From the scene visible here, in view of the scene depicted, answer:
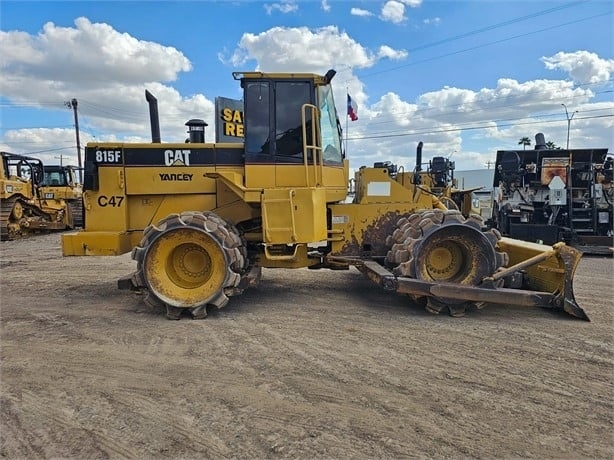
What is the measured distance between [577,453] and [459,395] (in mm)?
840

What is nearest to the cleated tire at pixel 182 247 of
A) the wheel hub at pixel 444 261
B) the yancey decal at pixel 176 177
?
the yancey decal at pixel 176 177

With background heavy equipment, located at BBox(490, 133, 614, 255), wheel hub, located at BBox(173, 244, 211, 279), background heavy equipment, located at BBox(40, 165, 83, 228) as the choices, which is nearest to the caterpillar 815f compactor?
wheel hub, located at BBox(173, 244, 211, 279)

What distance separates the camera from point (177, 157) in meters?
5.91

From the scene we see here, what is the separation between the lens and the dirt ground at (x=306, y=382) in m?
2.78

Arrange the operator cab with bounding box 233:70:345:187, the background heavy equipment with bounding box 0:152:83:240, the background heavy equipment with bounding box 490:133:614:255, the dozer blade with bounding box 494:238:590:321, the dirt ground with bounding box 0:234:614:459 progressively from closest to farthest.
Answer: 1. the dirt ground with bounding box 0:234:614:459
2. the dozer blade with bounding box 494:238:590:321
3. the operator cab with bounding box 233:70:345:187
4. the background heavy equipment with bounding box 490:133:614:255
5. the background heavy equipment with bounding box 0:152:83:240

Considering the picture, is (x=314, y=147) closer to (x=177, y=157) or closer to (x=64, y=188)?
(x=177, y=157)

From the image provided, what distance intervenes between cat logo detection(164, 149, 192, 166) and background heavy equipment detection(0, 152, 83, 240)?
11.5 m

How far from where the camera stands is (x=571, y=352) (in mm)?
4168

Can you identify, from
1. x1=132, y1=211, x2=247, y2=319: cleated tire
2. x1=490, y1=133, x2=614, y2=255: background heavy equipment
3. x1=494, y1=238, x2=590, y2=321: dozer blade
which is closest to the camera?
x1=494, y1=238, x2=590, y2=321: dozer blade

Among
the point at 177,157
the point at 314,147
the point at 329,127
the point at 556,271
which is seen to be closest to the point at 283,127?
the point at 314,147

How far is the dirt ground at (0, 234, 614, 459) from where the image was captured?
278 cm

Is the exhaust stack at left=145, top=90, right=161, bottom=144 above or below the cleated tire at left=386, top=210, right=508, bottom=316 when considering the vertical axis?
above

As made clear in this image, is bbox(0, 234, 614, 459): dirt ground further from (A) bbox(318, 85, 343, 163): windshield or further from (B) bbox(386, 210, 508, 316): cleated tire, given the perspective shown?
(A) bbox(318, 85, 343, 163): windshield

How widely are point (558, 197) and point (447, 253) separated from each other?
770cm
